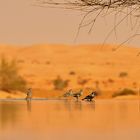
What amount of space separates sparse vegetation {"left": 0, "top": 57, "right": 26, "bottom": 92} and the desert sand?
1116mm

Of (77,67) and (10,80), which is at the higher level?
(77,67)

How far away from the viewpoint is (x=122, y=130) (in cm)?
1174

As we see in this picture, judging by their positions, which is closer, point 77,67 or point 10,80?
point 10,80

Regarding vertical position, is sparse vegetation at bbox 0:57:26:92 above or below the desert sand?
below

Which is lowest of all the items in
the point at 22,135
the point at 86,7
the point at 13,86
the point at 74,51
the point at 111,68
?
the point at 22,135

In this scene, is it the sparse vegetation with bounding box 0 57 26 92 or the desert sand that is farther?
the desert sand

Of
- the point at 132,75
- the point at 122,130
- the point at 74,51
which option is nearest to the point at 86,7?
the point at 122,130

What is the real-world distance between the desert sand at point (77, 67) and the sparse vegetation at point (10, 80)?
1116mm

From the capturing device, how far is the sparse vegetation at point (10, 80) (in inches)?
1463

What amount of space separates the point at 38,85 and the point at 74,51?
3719cm

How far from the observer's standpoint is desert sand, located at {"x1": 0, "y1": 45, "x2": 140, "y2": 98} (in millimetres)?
50031

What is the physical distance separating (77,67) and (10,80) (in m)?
32.3

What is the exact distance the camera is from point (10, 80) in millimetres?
37562

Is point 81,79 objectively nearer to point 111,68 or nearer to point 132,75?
point 132,75
